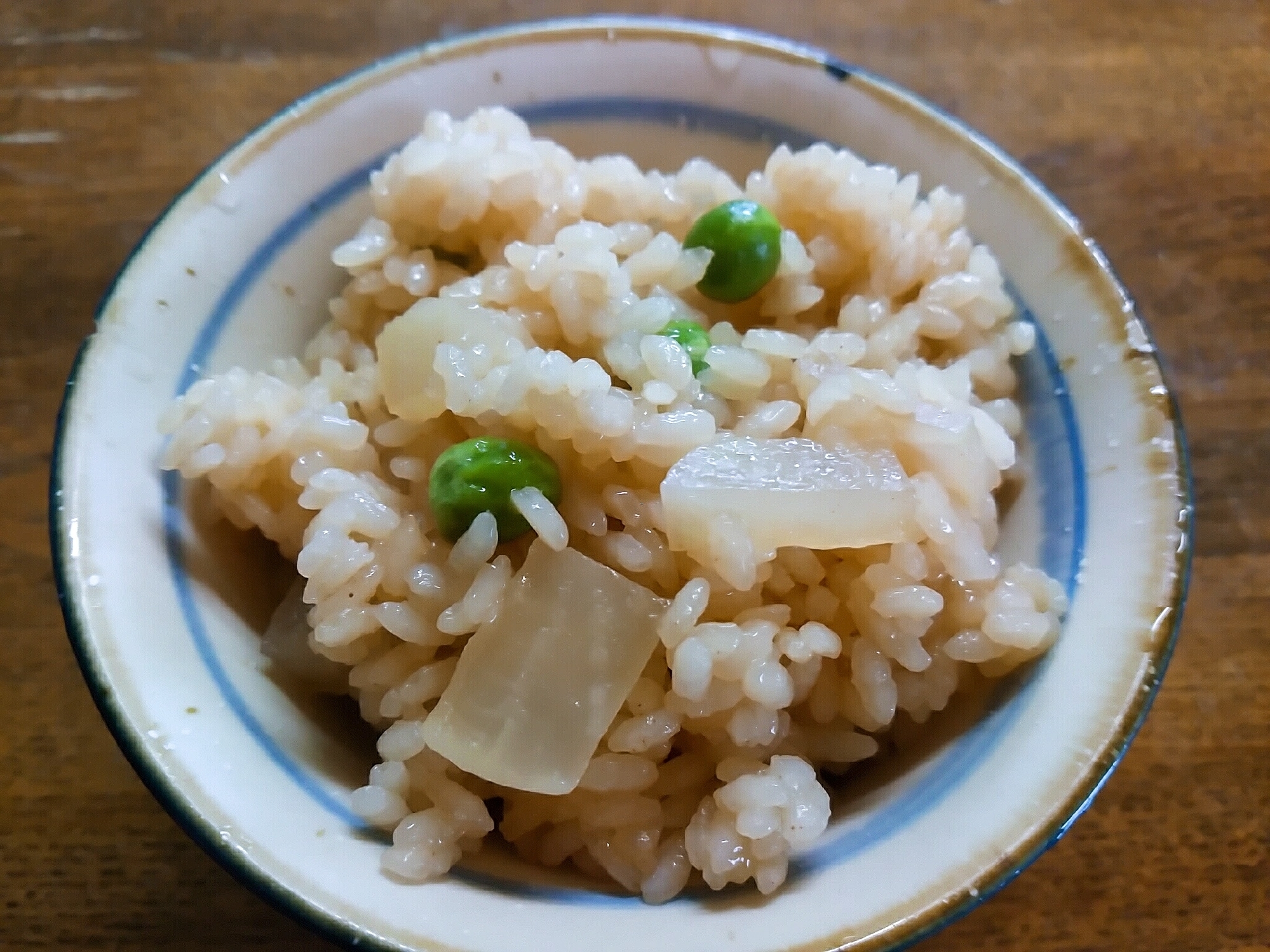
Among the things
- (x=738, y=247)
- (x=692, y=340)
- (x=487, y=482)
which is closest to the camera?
(x=487, y=482)

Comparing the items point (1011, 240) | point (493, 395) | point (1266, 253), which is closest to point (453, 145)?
point (493, 395)

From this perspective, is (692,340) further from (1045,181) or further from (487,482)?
(1045,181)

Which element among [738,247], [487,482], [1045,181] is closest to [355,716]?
[487,482]

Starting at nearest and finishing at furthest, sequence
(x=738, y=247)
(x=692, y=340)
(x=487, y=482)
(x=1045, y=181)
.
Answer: (x=487, y=482)
(x=692, y=340)
(x=738, y=247)
(x=1045, y=181)

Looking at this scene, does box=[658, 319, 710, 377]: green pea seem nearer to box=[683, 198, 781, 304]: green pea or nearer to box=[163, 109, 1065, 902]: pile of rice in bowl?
box=[163, 109, 1065, 902]: pile of rice in bowl

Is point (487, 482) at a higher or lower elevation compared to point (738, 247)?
lower

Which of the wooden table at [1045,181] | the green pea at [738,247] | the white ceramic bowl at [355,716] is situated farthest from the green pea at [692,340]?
the wooden table at [1045,181]
